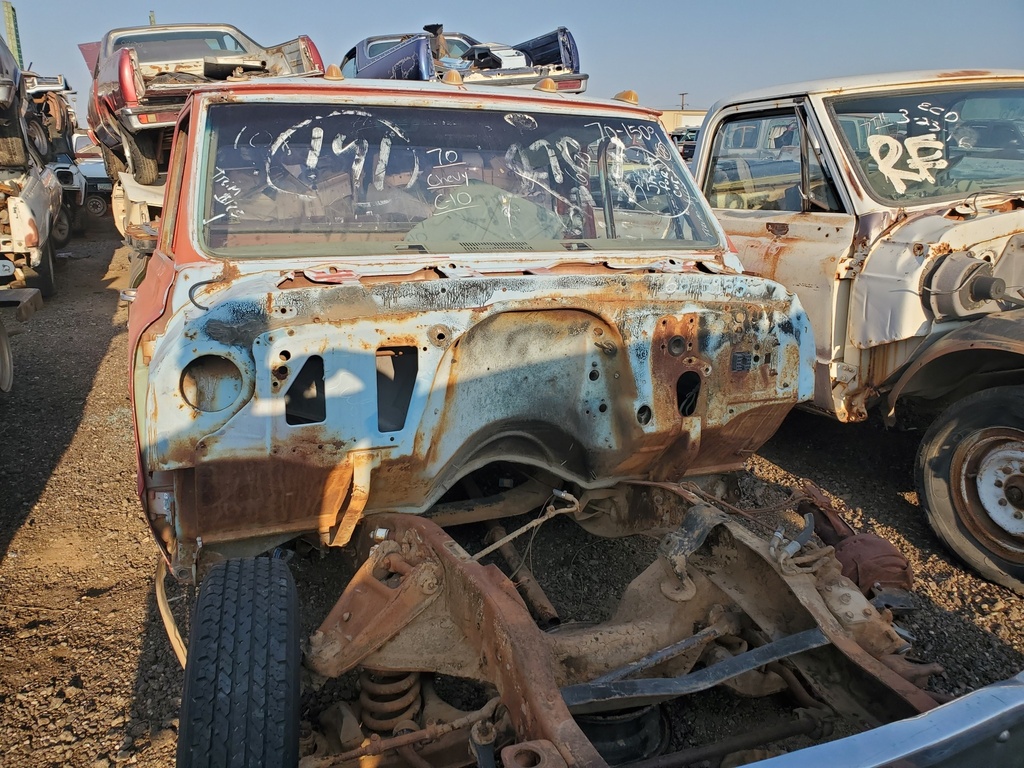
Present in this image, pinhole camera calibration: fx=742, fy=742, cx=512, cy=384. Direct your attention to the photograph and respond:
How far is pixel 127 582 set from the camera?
3.54m

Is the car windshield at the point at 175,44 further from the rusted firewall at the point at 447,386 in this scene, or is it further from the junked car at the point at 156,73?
the rusted firewall at the point at 447,386

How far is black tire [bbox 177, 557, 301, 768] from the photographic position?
71.9 inches

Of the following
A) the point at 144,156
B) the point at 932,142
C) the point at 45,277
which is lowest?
the point at 45,277

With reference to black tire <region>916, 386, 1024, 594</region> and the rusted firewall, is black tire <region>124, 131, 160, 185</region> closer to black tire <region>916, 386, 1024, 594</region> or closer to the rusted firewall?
the rusted firewall

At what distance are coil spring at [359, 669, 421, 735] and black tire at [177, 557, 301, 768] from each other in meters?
0.38

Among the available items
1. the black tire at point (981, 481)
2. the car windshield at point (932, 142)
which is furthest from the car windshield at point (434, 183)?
the black tire at point (981, 481)

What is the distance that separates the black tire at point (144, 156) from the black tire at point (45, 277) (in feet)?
10.2

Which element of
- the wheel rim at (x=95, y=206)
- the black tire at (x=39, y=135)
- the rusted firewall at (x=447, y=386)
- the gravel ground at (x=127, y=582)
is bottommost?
the gravel ground at (x=127, y=582)

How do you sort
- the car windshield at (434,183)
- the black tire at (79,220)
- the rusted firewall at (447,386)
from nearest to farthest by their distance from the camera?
1. the rusted firewall at (447,386)
2. the car windshield at (434,183)
3. the black tire at (79,220)

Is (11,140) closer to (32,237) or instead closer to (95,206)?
(32,237)

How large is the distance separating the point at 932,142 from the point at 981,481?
6.56 feet

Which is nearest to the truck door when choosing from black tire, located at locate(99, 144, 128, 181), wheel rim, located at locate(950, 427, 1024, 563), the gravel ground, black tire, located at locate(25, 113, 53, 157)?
wheel rim, located at locate(950, 427, 1024, 563)

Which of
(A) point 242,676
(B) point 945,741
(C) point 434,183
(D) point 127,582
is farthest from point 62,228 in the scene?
(B) point 945,741

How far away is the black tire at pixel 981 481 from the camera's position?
3373mm
